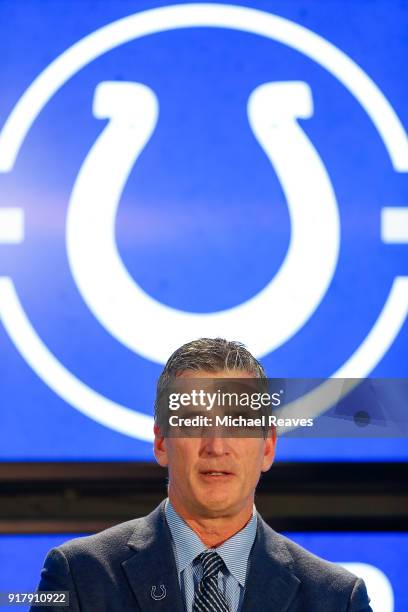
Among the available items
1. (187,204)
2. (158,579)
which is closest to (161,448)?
(158,579)

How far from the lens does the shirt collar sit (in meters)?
1.22

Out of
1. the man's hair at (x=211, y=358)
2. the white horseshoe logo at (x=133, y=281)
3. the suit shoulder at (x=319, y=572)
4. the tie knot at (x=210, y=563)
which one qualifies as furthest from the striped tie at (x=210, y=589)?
the white horseshoe logo at (x=133, y=281)

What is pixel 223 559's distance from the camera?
1.22 metres

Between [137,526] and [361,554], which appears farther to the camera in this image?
[361,554]

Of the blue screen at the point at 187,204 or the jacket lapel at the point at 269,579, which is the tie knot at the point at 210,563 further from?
the blue screen at the point at 187,204

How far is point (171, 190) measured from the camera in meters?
1.54

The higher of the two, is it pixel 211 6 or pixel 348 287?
pixel 211 6

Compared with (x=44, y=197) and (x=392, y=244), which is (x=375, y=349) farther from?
(x=44, y=197)

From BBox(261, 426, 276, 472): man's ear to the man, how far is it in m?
0.04

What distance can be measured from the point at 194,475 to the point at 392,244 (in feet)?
1.73

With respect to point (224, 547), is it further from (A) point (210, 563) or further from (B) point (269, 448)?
(B) point (269, 448)

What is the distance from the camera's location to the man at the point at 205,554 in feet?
3.92

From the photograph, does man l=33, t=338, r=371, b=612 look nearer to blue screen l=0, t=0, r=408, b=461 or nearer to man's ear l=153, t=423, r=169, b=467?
man's ear l=153, t=423, r=169, b=467

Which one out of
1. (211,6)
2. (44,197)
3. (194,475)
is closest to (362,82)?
(211,6)
